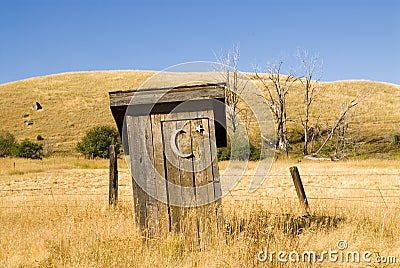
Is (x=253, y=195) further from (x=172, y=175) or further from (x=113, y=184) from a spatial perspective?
(x=172, y=175)

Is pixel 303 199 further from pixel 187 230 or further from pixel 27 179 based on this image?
pixel 27 179

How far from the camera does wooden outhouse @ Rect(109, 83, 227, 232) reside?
6.15 m

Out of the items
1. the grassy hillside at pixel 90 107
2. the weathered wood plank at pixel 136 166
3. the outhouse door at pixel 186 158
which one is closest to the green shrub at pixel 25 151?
the grassy hillside at pixel 90 107

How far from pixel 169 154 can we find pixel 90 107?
62.2 meters

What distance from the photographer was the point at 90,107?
6638 centimetres

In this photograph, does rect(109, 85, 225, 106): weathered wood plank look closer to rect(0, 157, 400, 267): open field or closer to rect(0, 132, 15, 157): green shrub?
rect(0, 157, 400, 267): open field

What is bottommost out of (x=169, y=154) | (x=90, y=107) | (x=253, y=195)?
(x=253, y=195)

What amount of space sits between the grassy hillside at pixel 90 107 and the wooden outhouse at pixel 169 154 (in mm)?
35234

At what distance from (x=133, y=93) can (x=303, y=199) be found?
3593mm

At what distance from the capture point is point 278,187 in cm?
1628

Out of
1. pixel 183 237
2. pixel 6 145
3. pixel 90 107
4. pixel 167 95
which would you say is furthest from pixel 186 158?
pixel 90 107
